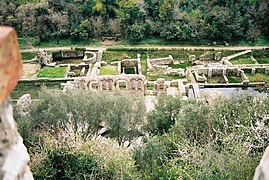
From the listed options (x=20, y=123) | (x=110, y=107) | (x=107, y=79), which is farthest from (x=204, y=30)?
(x=20, y=123)

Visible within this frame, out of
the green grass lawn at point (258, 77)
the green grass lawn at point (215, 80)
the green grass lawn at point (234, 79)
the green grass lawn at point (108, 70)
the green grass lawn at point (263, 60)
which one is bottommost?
the green grass lawn at point (263, 60)

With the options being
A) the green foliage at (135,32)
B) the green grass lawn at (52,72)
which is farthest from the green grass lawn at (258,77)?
the green grass lawn at (52,72)

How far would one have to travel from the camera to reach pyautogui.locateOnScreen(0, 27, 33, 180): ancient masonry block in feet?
6.21

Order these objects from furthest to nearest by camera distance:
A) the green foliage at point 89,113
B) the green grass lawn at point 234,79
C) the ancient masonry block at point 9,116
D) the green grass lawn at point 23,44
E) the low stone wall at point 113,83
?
the green grass lawn at point 23,44
the green grass lawn at point 234,79
the low stone wall at point 113,83
the green foliage at point 89,113
the ancient masonry block at point 9,116

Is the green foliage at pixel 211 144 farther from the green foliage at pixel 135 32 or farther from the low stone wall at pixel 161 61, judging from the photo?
the green foliage at pixel 135 32

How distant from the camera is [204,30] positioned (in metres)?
44.0

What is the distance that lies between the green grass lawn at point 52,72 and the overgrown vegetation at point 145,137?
541 inches

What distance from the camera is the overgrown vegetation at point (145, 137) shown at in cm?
1451

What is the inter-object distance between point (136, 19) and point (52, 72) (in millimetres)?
12528

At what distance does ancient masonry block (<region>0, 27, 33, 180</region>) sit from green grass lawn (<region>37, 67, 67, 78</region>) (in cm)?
3499

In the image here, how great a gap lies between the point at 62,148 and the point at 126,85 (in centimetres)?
1772

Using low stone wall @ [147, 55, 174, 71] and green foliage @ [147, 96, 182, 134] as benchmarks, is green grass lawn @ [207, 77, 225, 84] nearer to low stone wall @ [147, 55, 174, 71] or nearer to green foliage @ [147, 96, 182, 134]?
low stone wall @ [147, 55, 174, 71]

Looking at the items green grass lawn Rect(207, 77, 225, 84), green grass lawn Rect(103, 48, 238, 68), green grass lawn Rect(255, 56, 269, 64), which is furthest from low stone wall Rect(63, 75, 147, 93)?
green grass lawn Rect(255, 56, 269, 64)

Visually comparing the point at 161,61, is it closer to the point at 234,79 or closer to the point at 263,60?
the point at 234,79
